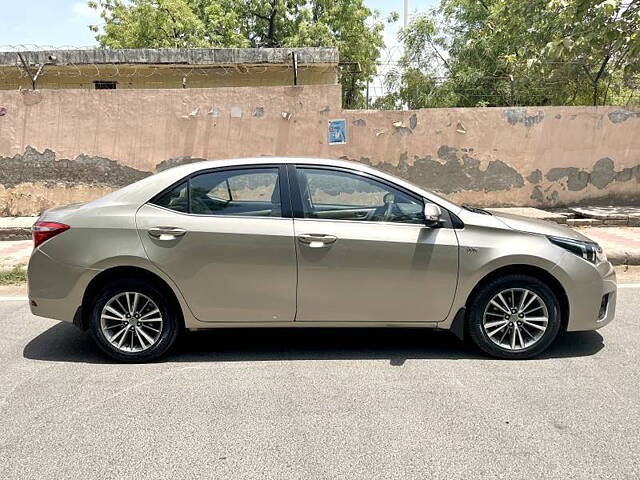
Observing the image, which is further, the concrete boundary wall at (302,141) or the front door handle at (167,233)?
the concrete boundary wall at (302,141)

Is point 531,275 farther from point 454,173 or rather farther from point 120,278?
point 454,173

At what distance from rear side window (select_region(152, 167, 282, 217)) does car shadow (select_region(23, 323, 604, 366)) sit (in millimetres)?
1201

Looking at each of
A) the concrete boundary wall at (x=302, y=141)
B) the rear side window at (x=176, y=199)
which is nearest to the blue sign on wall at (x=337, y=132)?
the concrete boundary wall at (x=302, y=141)

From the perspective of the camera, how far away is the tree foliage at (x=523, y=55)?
9891mm

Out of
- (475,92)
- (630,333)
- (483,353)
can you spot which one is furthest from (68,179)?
(475,92)

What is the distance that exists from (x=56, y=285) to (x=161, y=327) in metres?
0.87

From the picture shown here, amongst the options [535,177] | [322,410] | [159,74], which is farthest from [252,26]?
[322,410]

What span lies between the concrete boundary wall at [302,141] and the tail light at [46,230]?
252 inches

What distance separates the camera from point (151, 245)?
4176 mm

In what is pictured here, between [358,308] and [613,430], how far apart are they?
1.86 metres

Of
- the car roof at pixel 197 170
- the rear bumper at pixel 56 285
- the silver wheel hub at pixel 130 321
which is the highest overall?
the car roof at pixel 197 170

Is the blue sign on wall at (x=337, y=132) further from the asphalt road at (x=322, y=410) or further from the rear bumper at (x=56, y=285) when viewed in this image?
the rear bumper at (x=56, y=285)

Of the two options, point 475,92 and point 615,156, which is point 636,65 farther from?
point 475,92

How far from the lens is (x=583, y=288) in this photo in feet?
13.9
